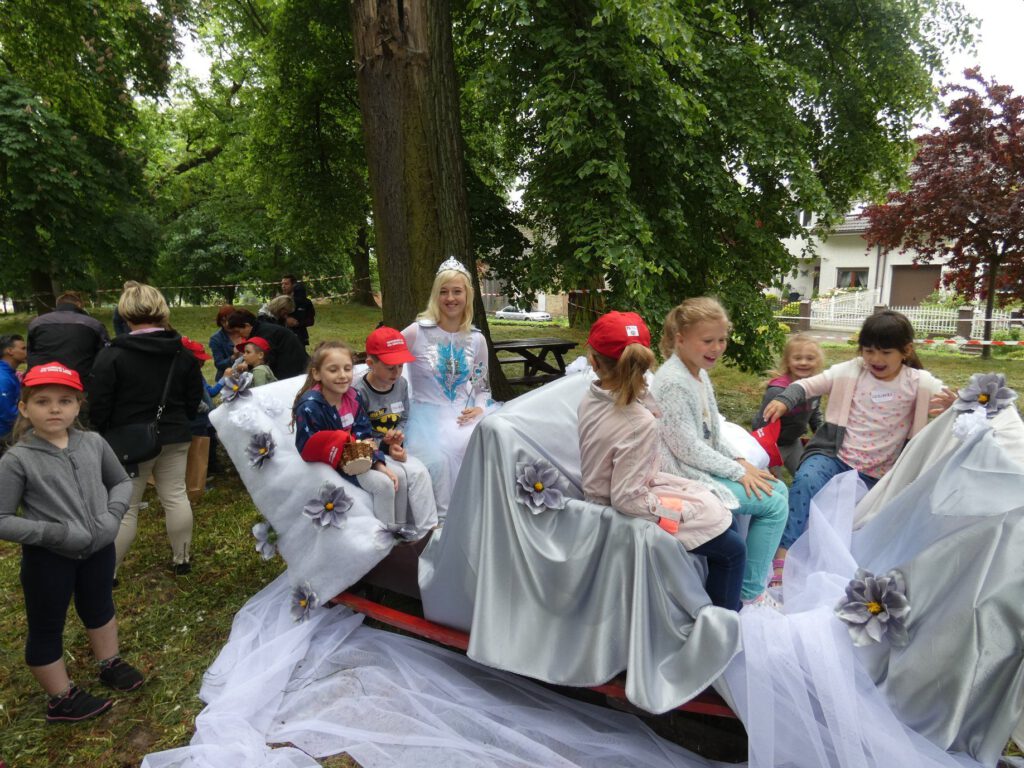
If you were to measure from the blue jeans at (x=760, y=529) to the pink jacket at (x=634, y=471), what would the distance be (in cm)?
27

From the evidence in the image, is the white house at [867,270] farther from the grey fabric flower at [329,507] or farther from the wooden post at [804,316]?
the grey fabric flower at [329,507]

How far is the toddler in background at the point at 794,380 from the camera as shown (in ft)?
13.4

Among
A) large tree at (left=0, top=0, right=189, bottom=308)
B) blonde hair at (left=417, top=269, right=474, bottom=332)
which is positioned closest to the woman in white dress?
blonde hair at (left=417, top=269, right=474, bottom=332)

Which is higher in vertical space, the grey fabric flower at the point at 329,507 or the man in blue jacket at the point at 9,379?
the man in blue jacket at the point at 9,379

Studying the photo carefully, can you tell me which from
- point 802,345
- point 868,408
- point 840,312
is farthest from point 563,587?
point 840,312

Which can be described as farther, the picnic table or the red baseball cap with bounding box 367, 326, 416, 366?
the picnic table

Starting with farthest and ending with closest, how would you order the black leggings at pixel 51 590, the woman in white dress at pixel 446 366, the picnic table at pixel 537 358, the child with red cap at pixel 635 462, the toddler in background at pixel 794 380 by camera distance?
1. the picnic table at pixel 537 358
2. the woman in white dress at pixel 446 366
3. the toddler in background at pixel 794 380
4. the black leggings at pixel 51 590
5. the child with red cap at pixel 635 462

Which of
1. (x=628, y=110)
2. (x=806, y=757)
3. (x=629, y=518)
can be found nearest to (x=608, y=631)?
(x=629, y=518)

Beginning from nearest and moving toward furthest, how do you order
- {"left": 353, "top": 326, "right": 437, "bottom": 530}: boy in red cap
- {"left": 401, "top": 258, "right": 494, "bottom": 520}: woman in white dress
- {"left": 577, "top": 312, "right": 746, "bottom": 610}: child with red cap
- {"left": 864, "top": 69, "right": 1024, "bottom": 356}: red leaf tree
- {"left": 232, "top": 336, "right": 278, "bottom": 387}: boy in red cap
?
{"left": 577, "top": 312, "right": 746, "bottom": 610}: child with red cap < {"left": 353, "top": 326, "right": 437, "bottom": 530}: boy in red cap < {"left": 401, "top": 258, "right": 494, "bottom": 520}: woman in white dress < {"left": 232, "top": 336, "right": 278, "bottom": 387}: boy in red cap < {"left": 864, "top": 69, "right": 1024, "bottom": 356}: red leaf tree

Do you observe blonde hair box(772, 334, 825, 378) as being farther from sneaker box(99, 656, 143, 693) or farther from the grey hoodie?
sneaker box(99, 656, 143, 693)

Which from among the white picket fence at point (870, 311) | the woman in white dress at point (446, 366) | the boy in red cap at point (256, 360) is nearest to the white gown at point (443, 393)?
the woman in white dress at point (446, 366)

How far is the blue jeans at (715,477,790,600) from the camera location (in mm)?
2748

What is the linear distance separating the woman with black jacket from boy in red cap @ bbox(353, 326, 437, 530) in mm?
1134

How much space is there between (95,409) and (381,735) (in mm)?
2516
